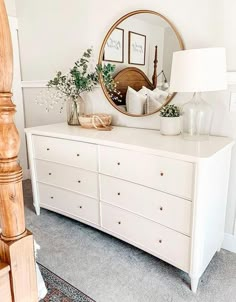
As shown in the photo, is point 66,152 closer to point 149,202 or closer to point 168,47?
point 149,202

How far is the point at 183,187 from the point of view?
1.48m

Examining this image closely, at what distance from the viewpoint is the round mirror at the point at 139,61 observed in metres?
1.98

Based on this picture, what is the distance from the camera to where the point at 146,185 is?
1668 millimetres

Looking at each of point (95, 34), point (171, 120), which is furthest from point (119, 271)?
point (95, 34)

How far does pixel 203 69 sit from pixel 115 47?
40.9 inches

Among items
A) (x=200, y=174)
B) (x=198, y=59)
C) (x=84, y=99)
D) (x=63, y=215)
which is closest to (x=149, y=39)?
(x=198, y=59)

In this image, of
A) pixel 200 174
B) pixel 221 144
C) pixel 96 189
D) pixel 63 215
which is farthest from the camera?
pixel 63 215

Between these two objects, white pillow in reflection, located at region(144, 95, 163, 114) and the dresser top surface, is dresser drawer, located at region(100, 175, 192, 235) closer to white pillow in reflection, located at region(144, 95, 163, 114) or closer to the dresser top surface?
the dresser top surface

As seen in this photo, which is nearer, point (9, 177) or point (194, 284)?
point (9, 177)

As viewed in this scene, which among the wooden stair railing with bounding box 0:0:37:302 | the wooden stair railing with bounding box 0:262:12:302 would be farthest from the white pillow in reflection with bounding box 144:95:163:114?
the wooden stair railing with bounding box 0:262:12:302

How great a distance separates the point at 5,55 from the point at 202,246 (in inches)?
55.1

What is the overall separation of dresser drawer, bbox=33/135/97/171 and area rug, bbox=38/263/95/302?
77 cm

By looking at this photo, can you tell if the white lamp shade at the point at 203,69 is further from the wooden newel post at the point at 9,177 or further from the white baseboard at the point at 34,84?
the white baseboard at the point at 34,84

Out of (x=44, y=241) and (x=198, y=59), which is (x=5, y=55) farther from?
(x=44, y=241)
